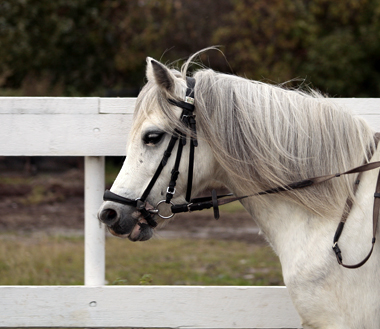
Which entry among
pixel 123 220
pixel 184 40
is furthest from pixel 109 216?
pixel 184 40

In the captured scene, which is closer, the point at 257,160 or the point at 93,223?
the point at 257,160

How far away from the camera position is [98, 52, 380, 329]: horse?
2.37 m

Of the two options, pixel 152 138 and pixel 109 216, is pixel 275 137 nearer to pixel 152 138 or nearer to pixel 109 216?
pixel 152 138

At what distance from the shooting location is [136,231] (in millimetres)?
2504

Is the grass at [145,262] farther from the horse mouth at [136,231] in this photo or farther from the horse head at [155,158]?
the horse head at [155,158]

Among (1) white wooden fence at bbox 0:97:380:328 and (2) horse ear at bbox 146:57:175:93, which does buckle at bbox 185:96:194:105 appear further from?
(1) white wooden fence at bbox 0:97:380:328

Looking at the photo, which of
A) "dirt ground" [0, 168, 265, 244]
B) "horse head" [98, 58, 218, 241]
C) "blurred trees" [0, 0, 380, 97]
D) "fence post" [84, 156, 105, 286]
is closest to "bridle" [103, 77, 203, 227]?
"horse head" [98, 58, 218, 241]

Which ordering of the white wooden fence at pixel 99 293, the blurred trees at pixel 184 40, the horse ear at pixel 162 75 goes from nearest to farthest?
the horse ear at pixel 162 75 → the white wooden fence at pixel 99 293 → the blurred trees at pixel 184 40

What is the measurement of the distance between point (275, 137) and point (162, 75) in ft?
2.14

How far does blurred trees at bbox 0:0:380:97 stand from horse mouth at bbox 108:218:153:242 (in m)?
10.6

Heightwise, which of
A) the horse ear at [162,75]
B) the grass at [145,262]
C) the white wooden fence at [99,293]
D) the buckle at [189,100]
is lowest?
the grass at [145,262]

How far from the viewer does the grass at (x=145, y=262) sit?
15.7 feet

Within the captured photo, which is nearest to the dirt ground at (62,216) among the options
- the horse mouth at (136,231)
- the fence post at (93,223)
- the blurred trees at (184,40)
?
the fence post at (93,223)

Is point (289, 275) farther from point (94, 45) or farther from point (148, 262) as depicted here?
point (94, 45)
